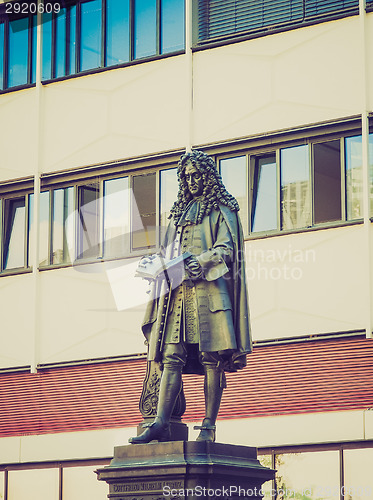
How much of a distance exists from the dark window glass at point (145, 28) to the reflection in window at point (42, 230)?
3298 mm

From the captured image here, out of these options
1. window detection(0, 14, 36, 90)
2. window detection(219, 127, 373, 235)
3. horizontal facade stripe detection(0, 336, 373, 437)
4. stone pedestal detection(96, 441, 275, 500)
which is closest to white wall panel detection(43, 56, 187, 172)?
window detection(0, 14, 36, 90)

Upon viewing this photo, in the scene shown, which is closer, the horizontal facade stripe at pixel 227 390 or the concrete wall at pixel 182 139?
the horizontal facade stripe at pixel 227 390

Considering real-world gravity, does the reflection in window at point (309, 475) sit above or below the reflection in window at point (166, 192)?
below

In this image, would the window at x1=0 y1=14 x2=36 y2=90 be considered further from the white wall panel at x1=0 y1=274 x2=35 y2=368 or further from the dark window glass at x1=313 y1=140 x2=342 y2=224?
the dark window glass at x1=313 y1=140 x2=342 y2=224

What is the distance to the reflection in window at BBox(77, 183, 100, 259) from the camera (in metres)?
24.5

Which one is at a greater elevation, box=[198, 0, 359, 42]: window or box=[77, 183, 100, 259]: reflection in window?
box=[198, 0, 359, 42]: window

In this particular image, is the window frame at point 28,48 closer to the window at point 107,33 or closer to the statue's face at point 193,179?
the window at point 107,33

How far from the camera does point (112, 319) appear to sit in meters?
23.7

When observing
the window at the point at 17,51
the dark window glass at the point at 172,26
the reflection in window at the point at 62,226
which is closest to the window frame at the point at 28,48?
the window at the point at 17,51

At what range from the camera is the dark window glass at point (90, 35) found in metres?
25.2

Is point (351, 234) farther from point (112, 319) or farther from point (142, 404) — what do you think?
point (142, 404)

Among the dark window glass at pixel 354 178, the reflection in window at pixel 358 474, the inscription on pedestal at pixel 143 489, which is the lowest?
the inscription on pedestal at pixel 143 489

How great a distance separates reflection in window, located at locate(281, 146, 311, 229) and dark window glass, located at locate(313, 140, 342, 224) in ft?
0.52

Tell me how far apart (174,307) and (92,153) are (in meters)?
11.6
